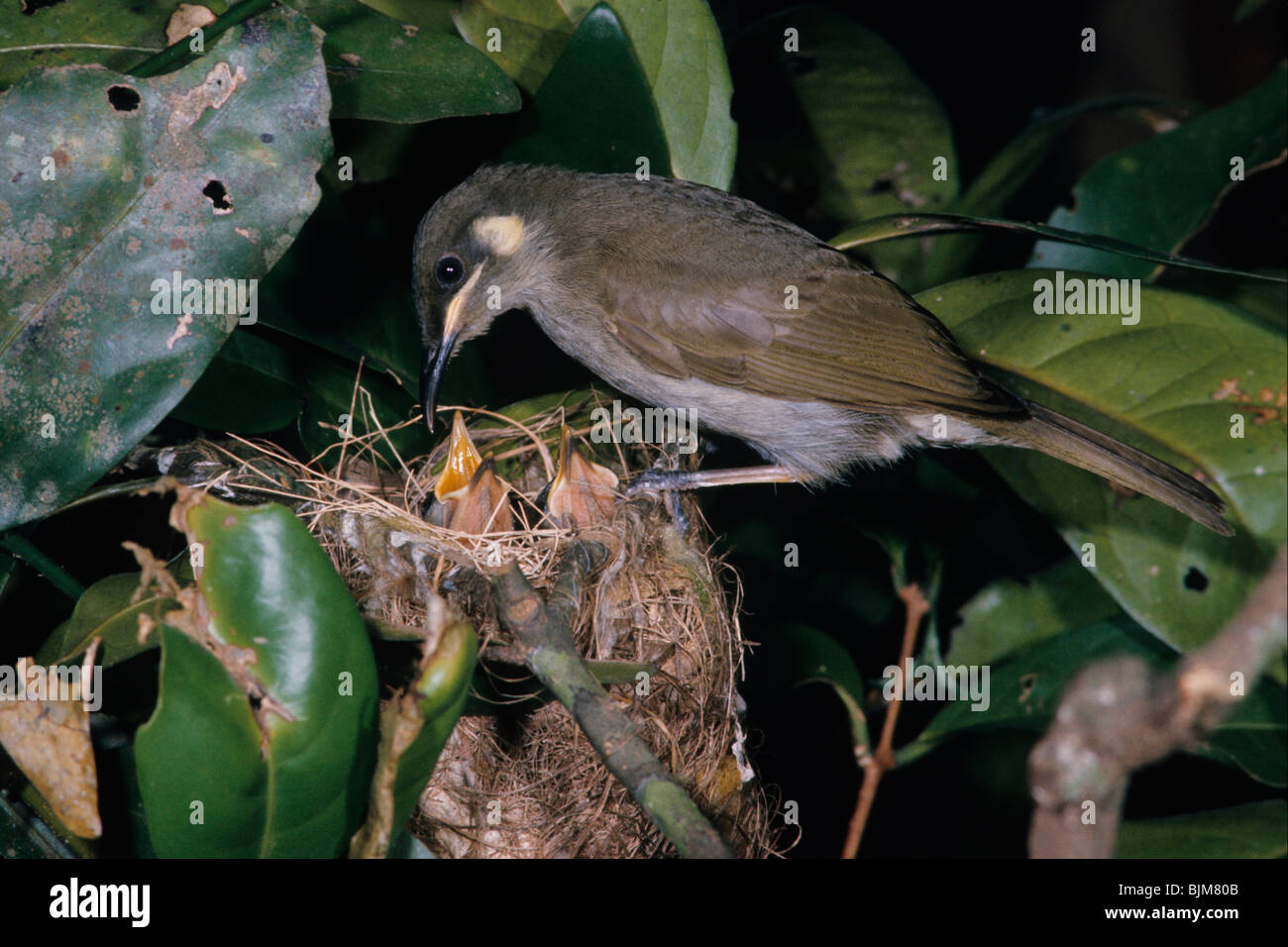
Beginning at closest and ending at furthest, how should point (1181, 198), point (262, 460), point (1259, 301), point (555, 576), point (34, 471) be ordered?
point (34, 471) → point (555, 576) → point (262, 460) → point (1259, 301) → point (1181, 198)

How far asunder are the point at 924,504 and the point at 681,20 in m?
1.47

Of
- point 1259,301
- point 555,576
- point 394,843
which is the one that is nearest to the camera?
point 394,843

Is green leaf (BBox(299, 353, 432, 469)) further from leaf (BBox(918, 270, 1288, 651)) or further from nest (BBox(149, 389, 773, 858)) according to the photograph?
leaf (BBox(918, 270, 1288, 651))

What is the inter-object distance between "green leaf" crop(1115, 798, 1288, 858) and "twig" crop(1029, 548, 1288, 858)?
7.10 ft

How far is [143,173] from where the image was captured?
1.77 meters

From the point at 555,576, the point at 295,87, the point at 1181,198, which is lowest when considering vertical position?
the point at 555,576

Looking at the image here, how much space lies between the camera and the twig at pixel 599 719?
1307 millimetres

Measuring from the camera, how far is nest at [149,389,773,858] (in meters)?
2.15

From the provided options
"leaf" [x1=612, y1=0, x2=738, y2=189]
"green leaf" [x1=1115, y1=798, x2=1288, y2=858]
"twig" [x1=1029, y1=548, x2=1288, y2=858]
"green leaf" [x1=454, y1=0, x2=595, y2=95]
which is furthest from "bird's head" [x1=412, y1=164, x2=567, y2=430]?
"green leaf" [x1=1115, y1=798, x2=1288, y2=858]

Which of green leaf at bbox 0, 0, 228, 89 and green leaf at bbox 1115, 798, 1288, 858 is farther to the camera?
green leaf at bbox 1115, 798, 1288, 858

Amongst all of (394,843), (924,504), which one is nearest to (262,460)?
(394,843)

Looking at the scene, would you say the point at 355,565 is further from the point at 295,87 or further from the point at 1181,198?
the point at 1181,198

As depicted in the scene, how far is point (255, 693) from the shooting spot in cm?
136

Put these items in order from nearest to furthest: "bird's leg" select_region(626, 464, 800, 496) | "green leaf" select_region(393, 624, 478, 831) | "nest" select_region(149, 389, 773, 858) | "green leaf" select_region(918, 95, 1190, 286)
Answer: "green leaf" select_region(393, 624, 478, 831), "nest" select_region(149, 389, 773, 858), "bird's leg" select_region(626, 464, 800, 496), "green leaf" select_region(918, 95, 1190, 286)
